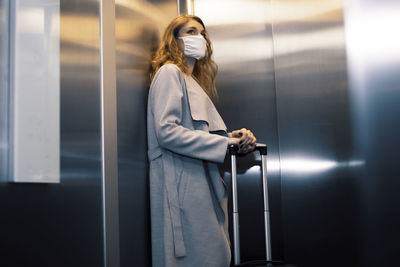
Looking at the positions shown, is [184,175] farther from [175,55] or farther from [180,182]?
[175,55]

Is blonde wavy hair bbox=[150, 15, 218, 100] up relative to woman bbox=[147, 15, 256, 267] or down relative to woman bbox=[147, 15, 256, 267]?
up

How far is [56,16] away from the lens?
1.07m

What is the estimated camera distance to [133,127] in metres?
1.44

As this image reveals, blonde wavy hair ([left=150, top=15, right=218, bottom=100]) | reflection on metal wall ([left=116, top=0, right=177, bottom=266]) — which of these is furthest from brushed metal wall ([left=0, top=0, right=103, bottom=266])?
blonde wavy hair ([left=150, top=15, right=218, bottom=100])

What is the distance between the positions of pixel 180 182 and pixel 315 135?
0.77 meters

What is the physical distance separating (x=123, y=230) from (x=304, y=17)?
142 cm

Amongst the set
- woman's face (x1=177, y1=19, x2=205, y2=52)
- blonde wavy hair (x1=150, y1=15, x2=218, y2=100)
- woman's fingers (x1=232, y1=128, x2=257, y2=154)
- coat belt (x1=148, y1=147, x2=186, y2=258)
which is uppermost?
woman's face (x1=177, y1=19, x2=205, y2=52)

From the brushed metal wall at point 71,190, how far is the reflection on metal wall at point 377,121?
1.05m

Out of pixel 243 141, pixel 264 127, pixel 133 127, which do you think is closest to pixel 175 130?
pixel 133 127

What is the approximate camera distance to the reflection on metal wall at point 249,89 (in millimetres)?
1963

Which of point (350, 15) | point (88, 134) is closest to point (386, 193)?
point (350, 15)

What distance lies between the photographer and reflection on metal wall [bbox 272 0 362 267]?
1632 mm

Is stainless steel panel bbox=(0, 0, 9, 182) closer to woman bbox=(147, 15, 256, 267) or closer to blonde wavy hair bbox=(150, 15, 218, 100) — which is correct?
woman bbox=(147, 15, 256, 267)

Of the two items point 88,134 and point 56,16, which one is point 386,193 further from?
point 56,16
